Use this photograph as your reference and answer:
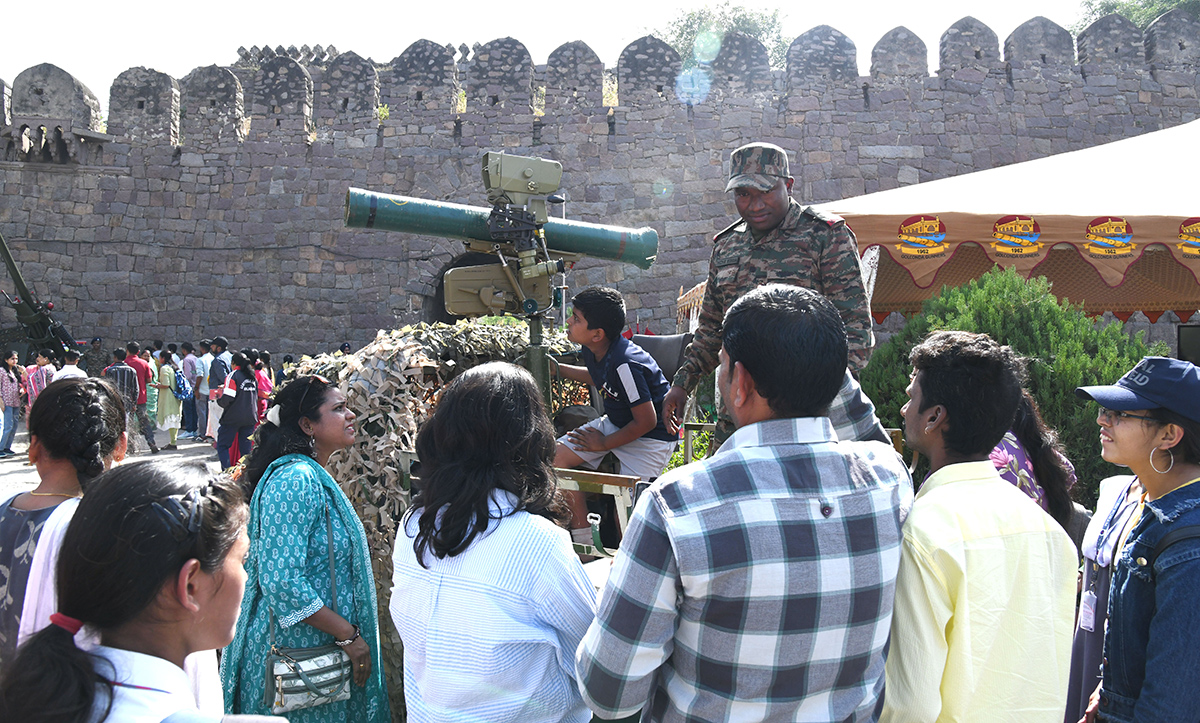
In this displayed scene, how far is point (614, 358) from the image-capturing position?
3.78 m

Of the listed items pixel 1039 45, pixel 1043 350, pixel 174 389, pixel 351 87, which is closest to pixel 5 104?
pixel 351 87

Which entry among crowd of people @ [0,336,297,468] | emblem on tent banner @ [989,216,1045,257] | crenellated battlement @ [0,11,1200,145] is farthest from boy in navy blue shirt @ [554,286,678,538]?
crenellated battlement @ [0,11,1200,145]

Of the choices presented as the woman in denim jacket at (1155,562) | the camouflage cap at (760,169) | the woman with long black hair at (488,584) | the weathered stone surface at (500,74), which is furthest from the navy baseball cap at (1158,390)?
the weathered stone surface at (500,74)

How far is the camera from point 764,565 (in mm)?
1246

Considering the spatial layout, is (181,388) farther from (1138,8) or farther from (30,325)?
(1138,8)

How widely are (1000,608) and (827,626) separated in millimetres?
391

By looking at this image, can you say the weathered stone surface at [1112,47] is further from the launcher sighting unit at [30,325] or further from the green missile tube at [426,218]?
the launcher sighting unit at [30,325]

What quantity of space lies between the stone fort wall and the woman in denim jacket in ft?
36.0

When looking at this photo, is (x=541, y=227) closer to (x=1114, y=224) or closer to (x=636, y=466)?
(x=636, y=466)

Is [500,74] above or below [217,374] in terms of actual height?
above

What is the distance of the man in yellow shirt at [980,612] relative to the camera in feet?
4.69

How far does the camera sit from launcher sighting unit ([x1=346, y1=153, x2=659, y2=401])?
13.8 ft

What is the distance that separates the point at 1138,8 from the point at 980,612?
30979mm

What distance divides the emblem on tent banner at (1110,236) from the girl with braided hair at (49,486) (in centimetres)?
532
